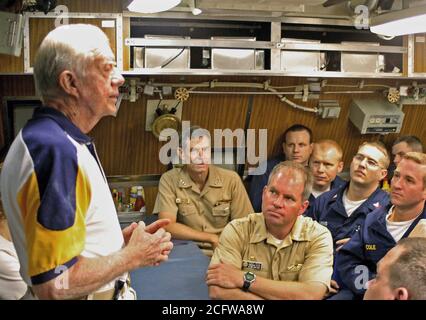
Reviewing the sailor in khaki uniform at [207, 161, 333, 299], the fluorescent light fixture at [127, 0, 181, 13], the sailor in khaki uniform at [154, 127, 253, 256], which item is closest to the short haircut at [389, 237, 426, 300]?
the sailor in khaki uniform at [207, 161, 333, 299]

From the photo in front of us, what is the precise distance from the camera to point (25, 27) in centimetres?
325

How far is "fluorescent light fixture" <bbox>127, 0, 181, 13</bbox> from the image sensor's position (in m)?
2.96

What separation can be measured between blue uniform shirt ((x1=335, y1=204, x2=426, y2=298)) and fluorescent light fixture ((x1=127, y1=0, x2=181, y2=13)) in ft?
5.69

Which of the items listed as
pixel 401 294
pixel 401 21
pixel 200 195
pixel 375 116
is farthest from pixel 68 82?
pixel 375 116

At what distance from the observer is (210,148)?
383 cm

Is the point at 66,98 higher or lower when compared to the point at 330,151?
higher

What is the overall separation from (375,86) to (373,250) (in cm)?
225

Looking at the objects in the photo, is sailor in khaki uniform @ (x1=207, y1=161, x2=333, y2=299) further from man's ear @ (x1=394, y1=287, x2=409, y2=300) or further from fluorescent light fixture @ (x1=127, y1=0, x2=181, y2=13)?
fluorescent light fixture @ (x1=127, y1=0, x2=181, y2=13)

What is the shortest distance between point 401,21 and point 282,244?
5.82 ft

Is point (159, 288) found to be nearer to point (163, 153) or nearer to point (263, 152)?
point (163, 153)

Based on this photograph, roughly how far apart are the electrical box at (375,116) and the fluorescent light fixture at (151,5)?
2.13m

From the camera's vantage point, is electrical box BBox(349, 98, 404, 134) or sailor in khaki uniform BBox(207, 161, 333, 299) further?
electrical box BBox(349, 98, 404, 134)

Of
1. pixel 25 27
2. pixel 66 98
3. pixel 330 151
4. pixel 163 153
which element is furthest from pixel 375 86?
pixel 66 98

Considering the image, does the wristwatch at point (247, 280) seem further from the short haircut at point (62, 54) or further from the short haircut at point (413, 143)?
the short haircut at point (413, 143)
